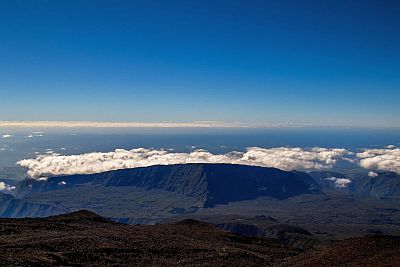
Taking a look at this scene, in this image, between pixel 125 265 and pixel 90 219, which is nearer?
pixel 125 265

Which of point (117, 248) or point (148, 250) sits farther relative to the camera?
point (148, 250)

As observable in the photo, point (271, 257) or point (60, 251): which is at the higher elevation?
point (60, 251)

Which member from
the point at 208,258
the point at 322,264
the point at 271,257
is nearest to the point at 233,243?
the point at 271,257

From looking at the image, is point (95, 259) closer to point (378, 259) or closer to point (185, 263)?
point (185, 263)

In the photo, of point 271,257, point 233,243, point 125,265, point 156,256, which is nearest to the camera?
point 125,265

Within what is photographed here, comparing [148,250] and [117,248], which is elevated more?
[117,248]

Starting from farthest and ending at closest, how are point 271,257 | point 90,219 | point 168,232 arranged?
point 90,219, point 168,232, point 271,257
